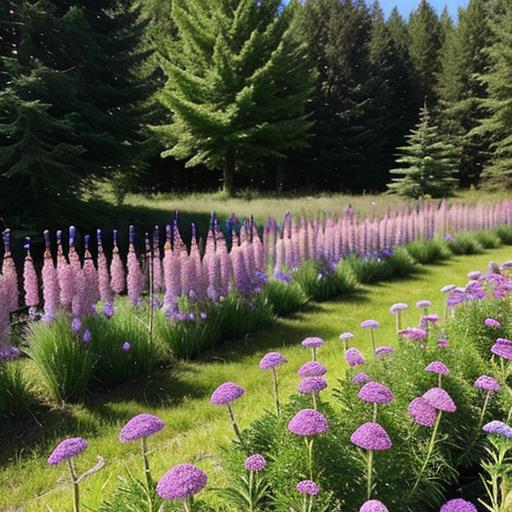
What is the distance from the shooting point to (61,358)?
4.02 metres

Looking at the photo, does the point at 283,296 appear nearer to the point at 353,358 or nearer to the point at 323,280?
the point at 323,280

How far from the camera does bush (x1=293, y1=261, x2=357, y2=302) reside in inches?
296

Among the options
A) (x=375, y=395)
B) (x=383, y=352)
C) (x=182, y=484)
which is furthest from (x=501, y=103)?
(x=182, y=484)

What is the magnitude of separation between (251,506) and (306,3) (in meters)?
38.9

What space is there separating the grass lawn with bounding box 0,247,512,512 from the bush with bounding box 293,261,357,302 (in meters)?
1.16

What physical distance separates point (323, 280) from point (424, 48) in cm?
3932

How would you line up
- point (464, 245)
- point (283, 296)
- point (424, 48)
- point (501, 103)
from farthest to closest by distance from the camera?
point (424, 48) < point (501, 103) < point (464, 245) < point (283, 296)

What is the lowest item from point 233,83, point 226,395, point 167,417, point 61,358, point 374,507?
point 167,417

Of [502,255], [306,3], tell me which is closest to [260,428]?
[502,255]

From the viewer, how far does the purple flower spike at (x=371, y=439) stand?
5.78ft

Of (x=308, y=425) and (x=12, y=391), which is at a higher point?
(x=308, y=425)

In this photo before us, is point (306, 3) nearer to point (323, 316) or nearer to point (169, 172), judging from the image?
point (169, 172)

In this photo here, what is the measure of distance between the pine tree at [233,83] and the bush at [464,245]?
13.0 meters

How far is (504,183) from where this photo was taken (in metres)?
31.0
